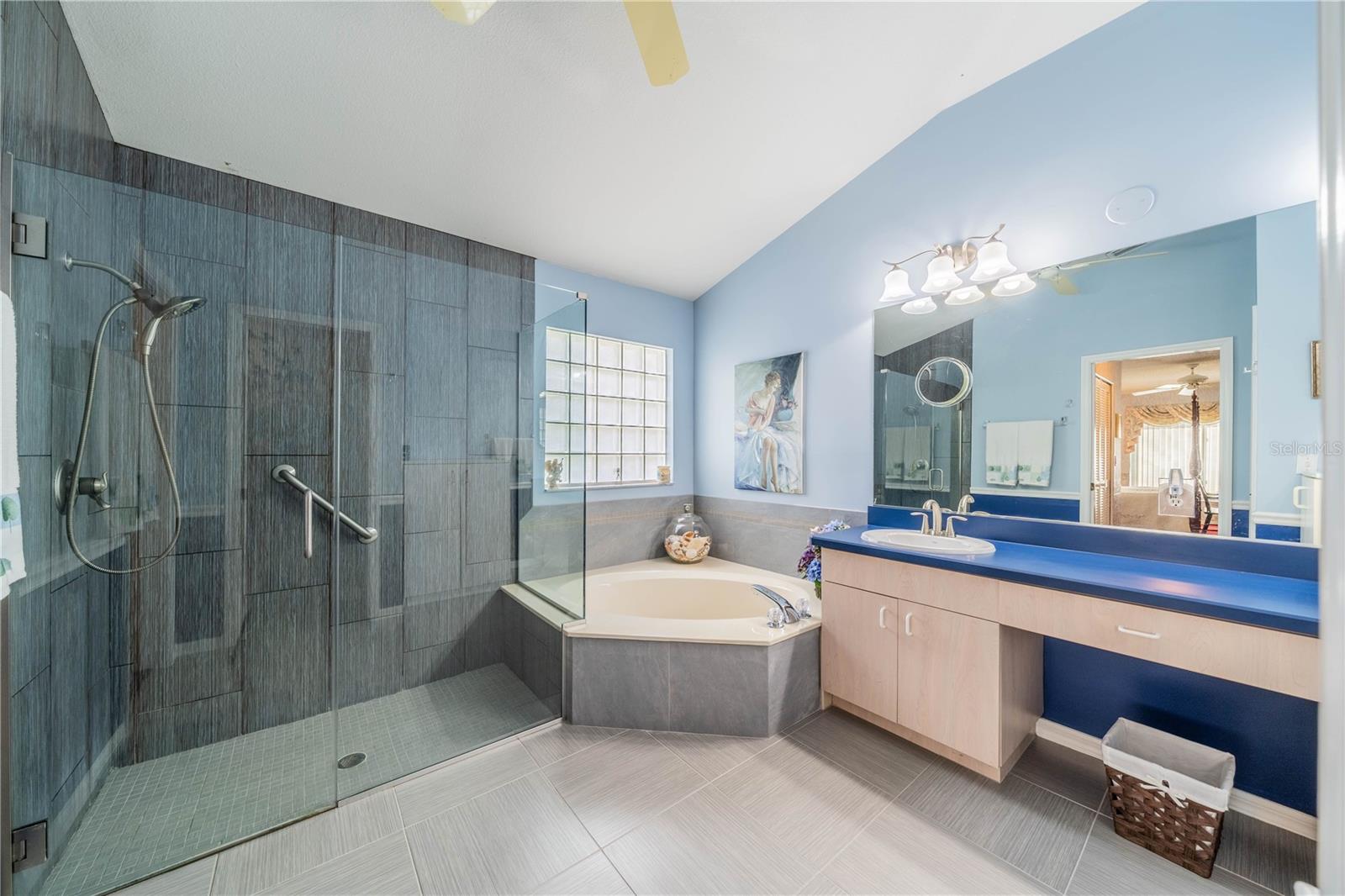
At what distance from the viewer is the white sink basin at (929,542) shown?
1.97 meters

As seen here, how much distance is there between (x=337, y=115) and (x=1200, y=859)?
3709mm

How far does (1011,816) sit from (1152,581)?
0.91 meters

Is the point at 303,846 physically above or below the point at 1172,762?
below

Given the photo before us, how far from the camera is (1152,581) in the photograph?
5.05ft

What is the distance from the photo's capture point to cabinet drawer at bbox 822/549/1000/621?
5.78ft

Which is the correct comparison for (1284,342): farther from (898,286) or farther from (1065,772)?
(1065,772)

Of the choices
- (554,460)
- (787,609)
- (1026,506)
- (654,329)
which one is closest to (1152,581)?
(1026,506)

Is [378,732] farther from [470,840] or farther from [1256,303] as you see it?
[1256,303]

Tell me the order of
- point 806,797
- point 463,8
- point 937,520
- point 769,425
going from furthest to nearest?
A: point 769,425 → point 937,520 → point 806,797 → point 463,8

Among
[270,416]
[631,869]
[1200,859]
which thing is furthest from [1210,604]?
[270,416]

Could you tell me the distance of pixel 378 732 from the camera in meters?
1.93

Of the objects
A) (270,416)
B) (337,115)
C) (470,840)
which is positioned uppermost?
Result: (337,115)

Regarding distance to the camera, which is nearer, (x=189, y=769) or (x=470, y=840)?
(x=470, y=840)

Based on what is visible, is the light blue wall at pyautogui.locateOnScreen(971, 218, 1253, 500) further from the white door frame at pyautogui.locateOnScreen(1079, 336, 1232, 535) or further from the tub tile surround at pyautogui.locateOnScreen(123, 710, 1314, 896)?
the tub tile surround at pyautogui.locateOnScreen(123, 710, 1314, 896)
